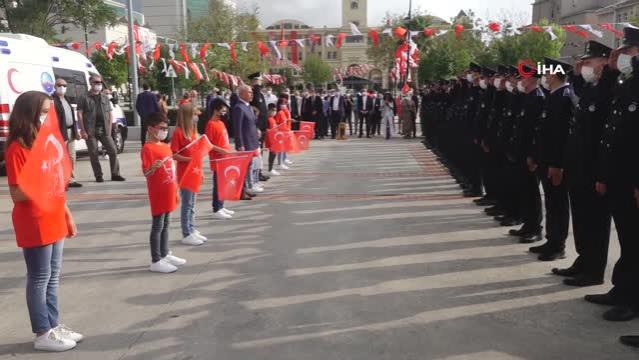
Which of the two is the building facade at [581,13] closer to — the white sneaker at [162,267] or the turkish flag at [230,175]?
the turkish flag at [230,175]

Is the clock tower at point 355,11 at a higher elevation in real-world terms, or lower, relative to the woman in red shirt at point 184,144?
higher

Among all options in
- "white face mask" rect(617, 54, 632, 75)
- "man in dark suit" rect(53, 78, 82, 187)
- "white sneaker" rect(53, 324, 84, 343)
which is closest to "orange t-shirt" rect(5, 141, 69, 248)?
"white sneaker" rect(53, 324, 84, 343)

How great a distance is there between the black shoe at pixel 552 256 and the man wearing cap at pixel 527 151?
631mm

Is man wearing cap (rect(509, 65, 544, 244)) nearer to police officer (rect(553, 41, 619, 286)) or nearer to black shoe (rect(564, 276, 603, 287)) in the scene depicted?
police officer (rect(553, 41, 619, 286))

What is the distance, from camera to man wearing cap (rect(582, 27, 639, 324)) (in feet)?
13.4

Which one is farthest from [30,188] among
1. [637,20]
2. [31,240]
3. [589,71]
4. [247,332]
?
[637,20]

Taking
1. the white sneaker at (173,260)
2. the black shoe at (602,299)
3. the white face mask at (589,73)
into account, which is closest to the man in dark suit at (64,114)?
the white sneaker at (173,260)

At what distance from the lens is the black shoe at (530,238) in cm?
645

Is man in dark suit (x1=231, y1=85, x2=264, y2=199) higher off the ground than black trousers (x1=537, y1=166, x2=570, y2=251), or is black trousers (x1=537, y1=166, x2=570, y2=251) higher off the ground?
man in dark suit (x1=231, y1=85, x2=264, y2=199)

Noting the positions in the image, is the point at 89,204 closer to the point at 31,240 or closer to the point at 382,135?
the point at 31,240

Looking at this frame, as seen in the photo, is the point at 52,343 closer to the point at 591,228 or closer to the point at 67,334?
the point at 67,334

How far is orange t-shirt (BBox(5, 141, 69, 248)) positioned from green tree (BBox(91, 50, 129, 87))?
40762 millimetres

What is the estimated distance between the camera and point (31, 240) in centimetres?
358

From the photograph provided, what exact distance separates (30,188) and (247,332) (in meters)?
1.72
